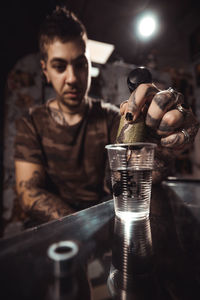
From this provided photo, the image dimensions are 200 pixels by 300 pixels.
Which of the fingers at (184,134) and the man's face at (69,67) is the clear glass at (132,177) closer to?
the fingers at (184,134)

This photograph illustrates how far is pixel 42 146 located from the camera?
4.41 feet

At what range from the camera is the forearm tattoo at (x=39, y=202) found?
981mm

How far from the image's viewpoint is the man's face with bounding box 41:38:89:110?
1.15 m

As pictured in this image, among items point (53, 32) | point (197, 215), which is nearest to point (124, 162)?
point (197, 215)

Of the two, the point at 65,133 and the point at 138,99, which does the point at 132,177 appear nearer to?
the point at 138,99

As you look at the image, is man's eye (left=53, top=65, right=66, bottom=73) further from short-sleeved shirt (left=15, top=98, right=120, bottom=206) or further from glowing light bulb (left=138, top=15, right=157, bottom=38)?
glowing light bulb (left=138, top=15, right=157, bottom=38)

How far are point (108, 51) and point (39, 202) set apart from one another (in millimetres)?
1221

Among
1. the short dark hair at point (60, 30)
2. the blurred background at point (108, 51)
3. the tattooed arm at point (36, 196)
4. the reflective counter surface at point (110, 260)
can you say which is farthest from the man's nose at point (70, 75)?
the reflective counter surface at point (110, 260)

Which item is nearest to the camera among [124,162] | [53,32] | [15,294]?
[15,294]

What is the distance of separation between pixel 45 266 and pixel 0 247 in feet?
0.42

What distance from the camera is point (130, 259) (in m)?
0.33

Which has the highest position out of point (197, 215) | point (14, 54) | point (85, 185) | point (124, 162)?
point (14, 54)

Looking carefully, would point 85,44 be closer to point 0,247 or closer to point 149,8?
point 0,247

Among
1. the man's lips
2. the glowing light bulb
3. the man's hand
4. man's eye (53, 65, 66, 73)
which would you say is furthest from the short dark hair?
the glowing light bulb
